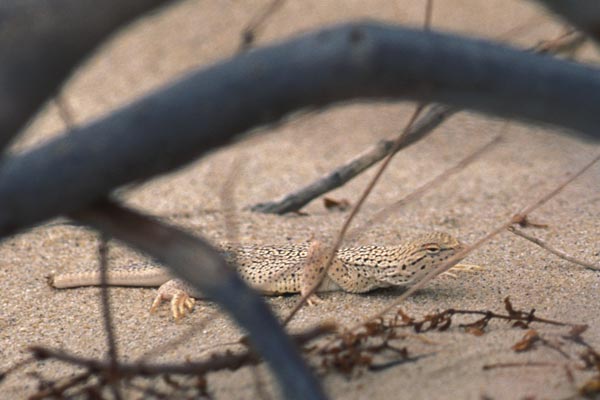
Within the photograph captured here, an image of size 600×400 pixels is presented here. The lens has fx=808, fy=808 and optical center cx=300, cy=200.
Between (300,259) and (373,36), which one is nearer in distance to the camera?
(373,36)

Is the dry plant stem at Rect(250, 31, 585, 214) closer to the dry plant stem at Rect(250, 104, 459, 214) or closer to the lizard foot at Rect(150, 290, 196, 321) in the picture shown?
the dry plant stem at Rect(250, 104, 459, 214)

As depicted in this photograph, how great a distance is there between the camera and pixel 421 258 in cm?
446

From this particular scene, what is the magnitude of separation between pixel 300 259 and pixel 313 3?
316 inches

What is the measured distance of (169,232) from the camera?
221cm

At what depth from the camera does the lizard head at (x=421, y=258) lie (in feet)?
14.6

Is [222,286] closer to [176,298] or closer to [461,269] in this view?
[176,298]

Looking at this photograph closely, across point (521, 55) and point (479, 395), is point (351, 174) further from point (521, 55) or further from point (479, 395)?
point (521, 55)

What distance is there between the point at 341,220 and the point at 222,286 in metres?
4.13

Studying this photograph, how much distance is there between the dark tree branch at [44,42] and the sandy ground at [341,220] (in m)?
0.45

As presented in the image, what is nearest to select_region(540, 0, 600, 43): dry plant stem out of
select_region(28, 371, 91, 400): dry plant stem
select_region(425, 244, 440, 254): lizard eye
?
select_region(28, 371, 91, 400): dry plant stem

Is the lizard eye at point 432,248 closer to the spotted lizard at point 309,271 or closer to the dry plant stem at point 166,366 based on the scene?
the spotted lizard at point 309,271

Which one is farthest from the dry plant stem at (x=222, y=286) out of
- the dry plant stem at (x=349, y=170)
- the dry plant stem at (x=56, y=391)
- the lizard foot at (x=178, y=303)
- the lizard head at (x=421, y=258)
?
the dry plant stem at (x=349, y=170)

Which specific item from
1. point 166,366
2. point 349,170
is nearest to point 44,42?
point 166,366

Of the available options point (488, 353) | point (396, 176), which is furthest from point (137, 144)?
point (396, 176)
